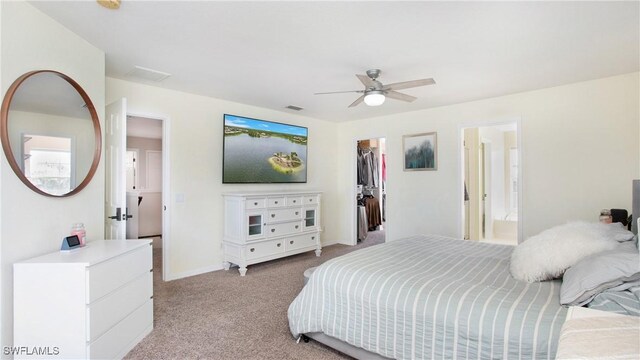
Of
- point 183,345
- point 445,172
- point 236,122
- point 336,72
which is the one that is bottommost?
point 183,345

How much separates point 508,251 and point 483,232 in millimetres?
3580

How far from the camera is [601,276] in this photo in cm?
141

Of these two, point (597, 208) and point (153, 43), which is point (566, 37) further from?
point (153, 43)

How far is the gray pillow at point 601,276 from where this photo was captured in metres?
1.38

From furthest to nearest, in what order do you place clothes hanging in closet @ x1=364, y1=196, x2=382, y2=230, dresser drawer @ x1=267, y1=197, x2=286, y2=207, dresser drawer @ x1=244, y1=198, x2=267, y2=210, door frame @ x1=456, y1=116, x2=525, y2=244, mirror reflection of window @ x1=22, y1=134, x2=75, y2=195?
clothes hanging in closet @ x1=364, y1=196, x2=382, y2=230
dresser drawer @ x1=267, y1=197, x2=286, y2=207
dresser drawer @ x1=244, y1=198, x2=267, y2=210
door frame @ x1=456, y1=116, x2=525, y2=244
mirror reflection of window @ x1=22, y1=134, x2=75, y2=195

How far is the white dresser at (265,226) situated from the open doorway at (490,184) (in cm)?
248

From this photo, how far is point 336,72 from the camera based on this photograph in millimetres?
3100

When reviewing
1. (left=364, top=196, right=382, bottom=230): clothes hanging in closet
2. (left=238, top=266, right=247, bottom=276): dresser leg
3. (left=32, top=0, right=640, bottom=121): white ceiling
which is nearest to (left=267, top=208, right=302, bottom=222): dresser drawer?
(left=238, top=266, right=247, bottom=276): dresser leg

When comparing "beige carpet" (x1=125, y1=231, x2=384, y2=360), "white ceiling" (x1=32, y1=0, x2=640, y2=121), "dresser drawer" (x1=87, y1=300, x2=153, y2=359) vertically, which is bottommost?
"beige carpet" (x1=125, y1=231, x2=384, y2=360)

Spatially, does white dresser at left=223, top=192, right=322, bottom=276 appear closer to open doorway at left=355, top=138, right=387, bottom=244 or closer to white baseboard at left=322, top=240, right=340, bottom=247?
white baseboard at left=322, top=240, right=340, bottom=247

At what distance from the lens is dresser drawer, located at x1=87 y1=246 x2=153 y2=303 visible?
6.08 ft

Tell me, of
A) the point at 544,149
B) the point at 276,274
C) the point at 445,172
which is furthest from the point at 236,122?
the point at 544,149

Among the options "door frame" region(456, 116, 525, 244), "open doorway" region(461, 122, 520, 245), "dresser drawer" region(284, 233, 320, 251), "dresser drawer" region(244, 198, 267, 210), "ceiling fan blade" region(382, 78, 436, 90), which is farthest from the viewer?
"open doorway" region(461, 122, 520, 245)

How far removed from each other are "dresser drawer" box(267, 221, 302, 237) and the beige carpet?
0.49 meters
